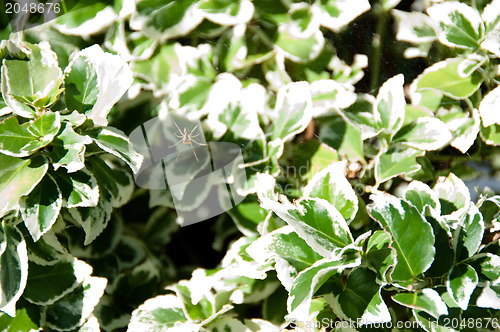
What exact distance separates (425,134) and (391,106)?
70 mm

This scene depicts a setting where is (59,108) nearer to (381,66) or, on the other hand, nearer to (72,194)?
(72,194)

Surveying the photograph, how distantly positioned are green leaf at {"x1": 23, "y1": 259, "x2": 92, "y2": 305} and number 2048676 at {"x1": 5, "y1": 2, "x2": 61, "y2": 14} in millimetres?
405

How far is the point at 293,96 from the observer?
2.63 ft

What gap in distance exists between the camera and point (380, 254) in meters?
0.67

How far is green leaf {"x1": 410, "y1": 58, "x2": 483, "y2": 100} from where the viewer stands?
813 mm

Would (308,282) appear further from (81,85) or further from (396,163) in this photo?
(81,85)

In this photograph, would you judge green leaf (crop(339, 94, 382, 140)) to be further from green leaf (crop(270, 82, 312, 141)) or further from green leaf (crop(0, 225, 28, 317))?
green leaf (crop(0, 225, 28, 317))

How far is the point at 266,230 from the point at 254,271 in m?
0.07

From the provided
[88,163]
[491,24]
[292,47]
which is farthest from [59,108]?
[491,24]

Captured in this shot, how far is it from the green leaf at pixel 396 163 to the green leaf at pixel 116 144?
38 centimetres

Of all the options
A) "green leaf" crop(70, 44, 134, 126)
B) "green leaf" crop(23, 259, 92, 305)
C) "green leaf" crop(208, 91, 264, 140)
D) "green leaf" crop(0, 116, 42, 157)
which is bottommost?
"green leaf" crop(23, 259, 92, 305)

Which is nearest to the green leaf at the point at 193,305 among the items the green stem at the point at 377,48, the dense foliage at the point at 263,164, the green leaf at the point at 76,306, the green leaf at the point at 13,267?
the dense foliage at the point at 263,164

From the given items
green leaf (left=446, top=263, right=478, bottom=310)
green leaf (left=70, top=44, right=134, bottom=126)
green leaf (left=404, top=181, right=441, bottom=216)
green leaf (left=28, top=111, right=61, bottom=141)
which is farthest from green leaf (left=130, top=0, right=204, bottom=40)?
green leaf (left=446, top=263, right=478, bottom=310)

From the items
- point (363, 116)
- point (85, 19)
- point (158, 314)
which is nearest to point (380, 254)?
point (363, 116)
